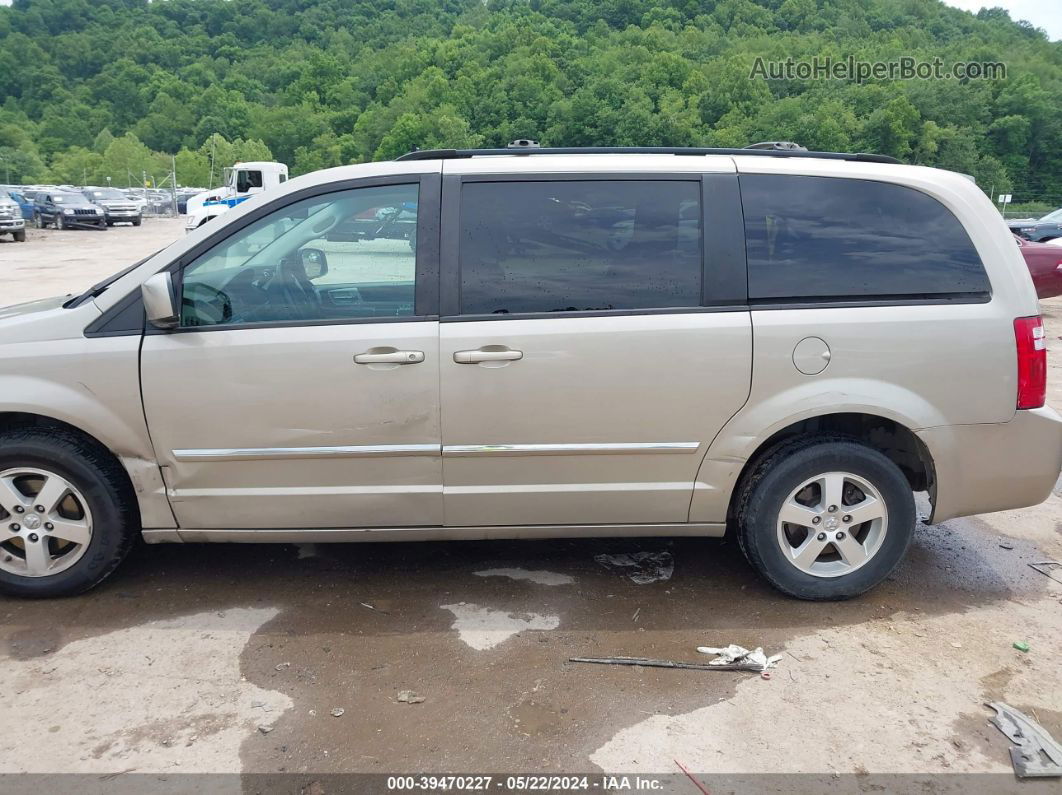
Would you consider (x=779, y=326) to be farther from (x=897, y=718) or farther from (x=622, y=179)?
(x=897, y=718)

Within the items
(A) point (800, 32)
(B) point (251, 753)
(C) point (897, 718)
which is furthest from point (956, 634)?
(A) point (800, 32)

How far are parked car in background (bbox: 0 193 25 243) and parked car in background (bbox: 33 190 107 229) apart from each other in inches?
294

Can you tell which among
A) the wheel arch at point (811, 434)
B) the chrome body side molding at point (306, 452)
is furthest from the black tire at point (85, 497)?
the wheel arch at point (811, 434)

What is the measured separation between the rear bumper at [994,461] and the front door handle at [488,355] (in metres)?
1.75

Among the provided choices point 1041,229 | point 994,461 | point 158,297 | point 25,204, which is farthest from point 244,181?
point 994,461

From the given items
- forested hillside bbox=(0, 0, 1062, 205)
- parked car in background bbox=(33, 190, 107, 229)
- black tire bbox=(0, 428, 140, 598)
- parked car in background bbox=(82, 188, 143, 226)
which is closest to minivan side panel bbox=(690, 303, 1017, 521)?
black tire bbox=(0, 428, 140, 598)

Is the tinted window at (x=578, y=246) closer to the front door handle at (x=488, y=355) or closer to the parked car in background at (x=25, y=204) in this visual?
the front door handle at (x=488, y=355)

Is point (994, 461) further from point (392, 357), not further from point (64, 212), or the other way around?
point (64, 212)

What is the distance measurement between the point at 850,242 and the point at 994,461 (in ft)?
3.68

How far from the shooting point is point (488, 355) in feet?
11.4

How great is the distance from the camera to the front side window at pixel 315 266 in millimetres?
3596

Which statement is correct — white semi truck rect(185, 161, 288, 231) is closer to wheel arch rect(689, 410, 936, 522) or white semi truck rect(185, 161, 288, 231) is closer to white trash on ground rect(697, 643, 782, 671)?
wheel arch rect(689, 410, 936, 522)

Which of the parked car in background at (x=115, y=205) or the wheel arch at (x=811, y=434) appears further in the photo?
the parked car in background at (x=115, y=205)

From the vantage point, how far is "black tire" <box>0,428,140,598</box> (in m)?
3.58
